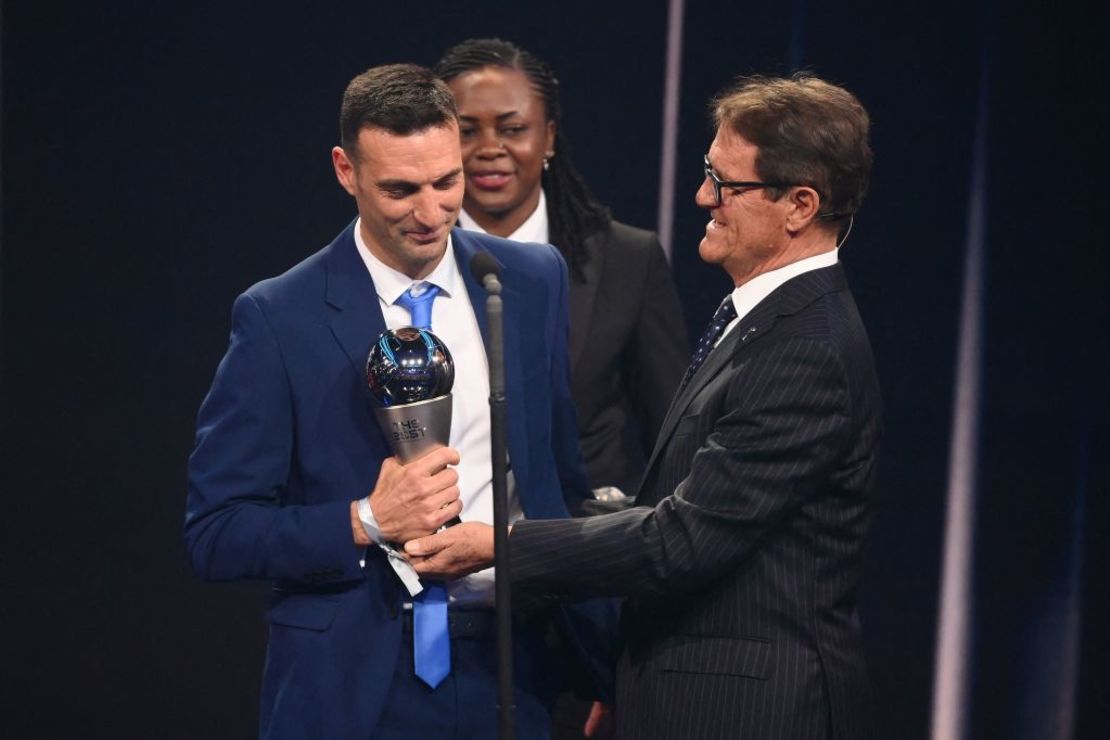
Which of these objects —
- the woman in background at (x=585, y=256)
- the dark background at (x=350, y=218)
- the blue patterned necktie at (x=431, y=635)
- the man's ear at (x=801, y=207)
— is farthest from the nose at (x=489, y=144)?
the blue patterned necktie at (x=431, y=635)

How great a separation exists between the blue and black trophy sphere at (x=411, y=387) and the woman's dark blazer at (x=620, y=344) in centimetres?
125

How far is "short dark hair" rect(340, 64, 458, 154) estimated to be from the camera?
236cm

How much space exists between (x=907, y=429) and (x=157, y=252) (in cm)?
206

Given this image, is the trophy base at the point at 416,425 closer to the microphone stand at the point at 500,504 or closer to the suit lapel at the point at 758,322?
the microphone stand at the point at 500,504

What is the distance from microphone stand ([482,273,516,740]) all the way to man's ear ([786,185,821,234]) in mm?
519

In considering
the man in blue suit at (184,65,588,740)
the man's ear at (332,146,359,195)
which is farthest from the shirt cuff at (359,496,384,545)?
the man's ear at (332,146,359,195)

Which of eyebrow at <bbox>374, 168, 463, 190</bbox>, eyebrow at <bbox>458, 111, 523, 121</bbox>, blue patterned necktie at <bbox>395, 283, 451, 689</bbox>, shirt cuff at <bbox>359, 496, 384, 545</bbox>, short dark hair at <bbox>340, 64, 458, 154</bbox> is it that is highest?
eyebrow at <bbox>458, 111, 523, 121</bbox>

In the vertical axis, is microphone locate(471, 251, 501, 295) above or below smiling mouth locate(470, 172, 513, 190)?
below

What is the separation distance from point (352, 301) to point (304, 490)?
0.28 metres

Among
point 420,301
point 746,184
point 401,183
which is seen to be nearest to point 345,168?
point 401,183

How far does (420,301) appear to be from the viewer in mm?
2387

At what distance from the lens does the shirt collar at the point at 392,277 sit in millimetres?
2402

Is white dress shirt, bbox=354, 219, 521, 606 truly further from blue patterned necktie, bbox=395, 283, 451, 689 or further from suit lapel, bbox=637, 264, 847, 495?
suit lapel, bbox=637, 264, 847, 495

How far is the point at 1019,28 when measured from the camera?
13.3ft
